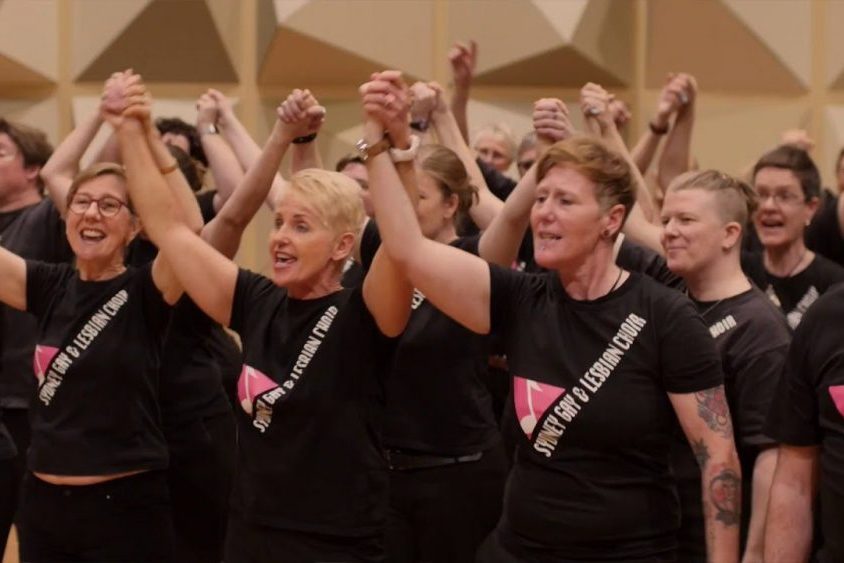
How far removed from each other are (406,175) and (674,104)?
1822mm

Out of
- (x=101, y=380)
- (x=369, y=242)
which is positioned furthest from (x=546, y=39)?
(x=101, y=380)

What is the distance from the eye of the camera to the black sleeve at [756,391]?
108 inches

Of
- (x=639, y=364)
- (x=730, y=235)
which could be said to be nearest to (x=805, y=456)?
(x=639, y=364)

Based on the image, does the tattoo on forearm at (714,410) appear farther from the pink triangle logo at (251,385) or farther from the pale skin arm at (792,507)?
the pink triangle logo at (251,385)

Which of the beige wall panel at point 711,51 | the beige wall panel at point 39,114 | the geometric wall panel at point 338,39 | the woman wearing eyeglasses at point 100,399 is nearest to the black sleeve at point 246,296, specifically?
the woman wearing eyeglasses at point 100,399

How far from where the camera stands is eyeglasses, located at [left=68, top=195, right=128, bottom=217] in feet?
10.4

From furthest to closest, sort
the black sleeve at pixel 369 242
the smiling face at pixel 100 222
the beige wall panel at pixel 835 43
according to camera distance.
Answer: the beige wall panel at pixel 835 43, the black sleeve at pixel 369 242, the smiling face at pixel 100 222

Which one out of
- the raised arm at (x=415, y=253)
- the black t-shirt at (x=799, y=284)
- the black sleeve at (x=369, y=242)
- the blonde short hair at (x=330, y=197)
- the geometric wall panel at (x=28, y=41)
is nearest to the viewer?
the raised arm at (x=415, y=253)

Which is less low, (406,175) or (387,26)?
(387,26)

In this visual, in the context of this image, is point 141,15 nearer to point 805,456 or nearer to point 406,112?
point 406,112

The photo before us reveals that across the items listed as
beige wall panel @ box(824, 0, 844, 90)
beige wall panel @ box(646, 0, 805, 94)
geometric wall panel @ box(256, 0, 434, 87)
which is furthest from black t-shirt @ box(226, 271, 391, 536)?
beige wall panel @ box(824, 0, 844, 90)

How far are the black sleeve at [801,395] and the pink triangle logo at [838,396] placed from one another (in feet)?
0.15

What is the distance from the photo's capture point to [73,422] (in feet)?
10.1

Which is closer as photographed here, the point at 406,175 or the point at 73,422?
the point at 406,175
